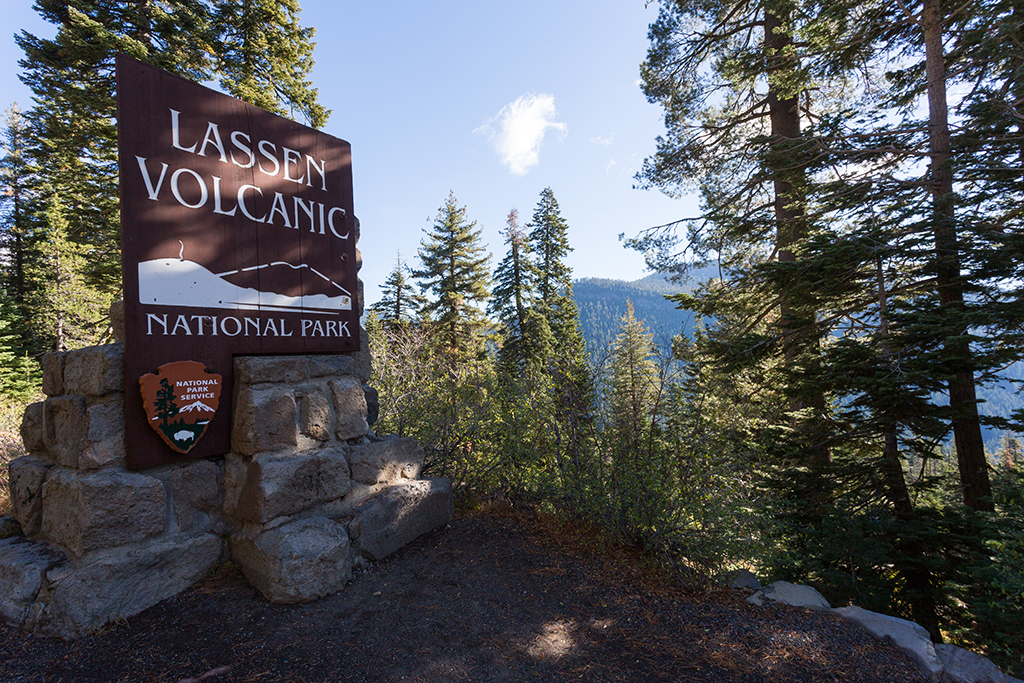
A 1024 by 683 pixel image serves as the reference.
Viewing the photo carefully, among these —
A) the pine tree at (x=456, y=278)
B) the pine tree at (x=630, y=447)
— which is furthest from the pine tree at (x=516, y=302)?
the pine tree at (x=630, y=447)

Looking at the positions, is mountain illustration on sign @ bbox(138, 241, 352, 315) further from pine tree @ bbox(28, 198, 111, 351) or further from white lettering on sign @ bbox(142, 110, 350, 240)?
pine tree @ bbox(28, 198, 111, 351)

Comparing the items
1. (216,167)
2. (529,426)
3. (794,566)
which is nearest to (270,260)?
(216,167)

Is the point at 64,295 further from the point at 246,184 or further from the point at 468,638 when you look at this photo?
the point at 468,638

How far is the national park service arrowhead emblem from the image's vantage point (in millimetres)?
2400

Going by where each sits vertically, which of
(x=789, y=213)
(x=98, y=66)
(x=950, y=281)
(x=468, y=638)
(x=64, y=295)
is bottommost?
(x=468, y=638)

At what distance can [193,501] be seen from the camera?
8.57ft

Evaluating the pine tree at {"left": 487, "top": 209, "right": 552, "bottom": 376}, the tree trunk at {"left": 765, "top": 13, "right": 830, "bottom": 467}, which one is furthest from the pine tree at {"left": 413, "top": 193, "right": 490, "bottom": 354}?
the tree trunk at {"left": 765, "top": 13, "right": 830, "bottom": 467}

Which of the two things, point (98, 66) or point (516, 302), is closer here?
point (98, 66)

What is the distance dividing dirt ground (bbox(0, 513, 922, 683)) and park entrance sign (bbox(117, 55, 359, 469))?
87cm

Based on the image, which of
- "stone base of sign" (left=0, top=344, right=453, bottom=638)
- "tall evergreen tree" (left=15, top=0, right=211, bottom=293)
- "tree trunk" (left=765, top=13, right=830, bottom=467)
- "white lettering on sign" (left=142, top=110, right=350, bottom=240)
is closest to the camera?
"stone base of sign" (left=0, top=344, right=453, bottom=638)

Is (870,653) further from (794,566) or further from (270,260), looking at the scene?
(270,260)

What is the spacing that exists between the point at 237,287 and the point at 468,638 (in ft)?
8.12

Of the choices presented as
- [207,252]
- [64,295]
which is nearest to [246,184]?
[207,252]

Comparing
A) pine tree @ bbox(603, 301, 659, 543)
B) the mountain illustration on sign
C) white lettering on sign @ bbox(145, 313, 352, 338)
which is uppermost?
the mountain illustration on sign
